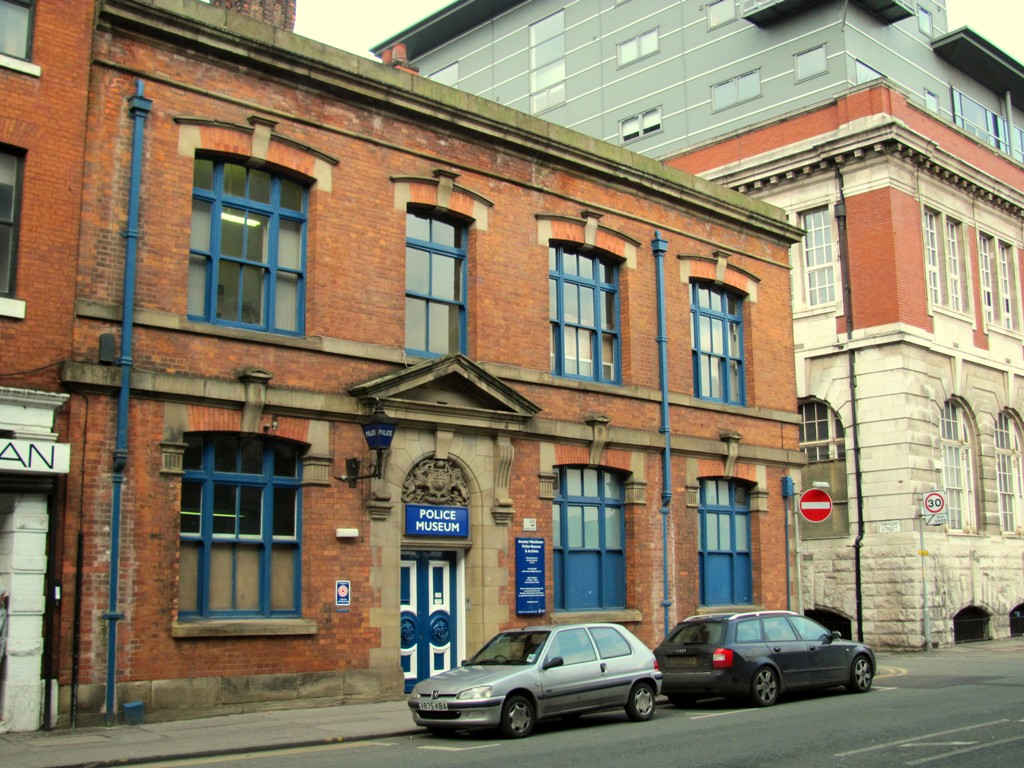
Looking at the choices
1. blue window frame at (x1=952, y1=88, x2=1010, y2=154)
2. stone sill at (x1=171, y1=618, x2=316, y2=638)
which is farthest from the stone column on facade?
blue window frame at (x1=952, y1=88, x2=1010, y2=154)

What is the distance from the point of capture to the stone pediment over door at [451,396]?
17.2 m

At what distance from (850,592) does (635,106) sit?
19303 millimetres

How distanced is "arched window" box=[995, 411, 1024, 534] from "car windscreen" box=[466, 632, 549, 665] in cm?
2371

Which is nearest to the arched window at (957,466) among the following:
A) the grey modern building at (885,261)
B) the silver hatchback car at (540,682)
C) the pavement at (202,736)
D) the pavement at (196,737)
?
the grey modern building at (885,261)

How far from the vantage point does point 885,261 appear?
30562mm

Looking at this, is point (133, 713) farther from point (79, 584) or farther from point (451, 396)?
point (451, 396)

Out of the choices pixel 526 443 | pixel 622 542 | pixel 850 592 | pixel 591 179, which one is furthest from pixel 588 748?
pixel 850 592

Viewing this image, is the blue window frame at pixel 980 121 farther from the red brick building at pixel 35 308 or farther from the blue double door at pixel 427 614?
the red brick building at pixel 35 308

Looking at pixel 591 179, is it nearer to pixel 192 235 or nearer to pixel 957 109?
pixel 192 235

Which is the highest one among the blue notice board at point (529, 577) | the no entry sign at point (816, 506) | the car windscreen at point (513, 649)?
the no entry sign at point (816, 506)

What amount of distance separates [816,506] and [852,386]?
10.8 m

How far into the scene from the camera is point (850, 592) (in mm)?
30297

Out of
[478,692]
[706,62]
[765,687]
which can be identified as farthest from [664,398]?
[706,62]

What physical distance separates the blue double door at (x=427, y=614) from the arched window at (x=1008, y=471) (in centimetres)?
2165
